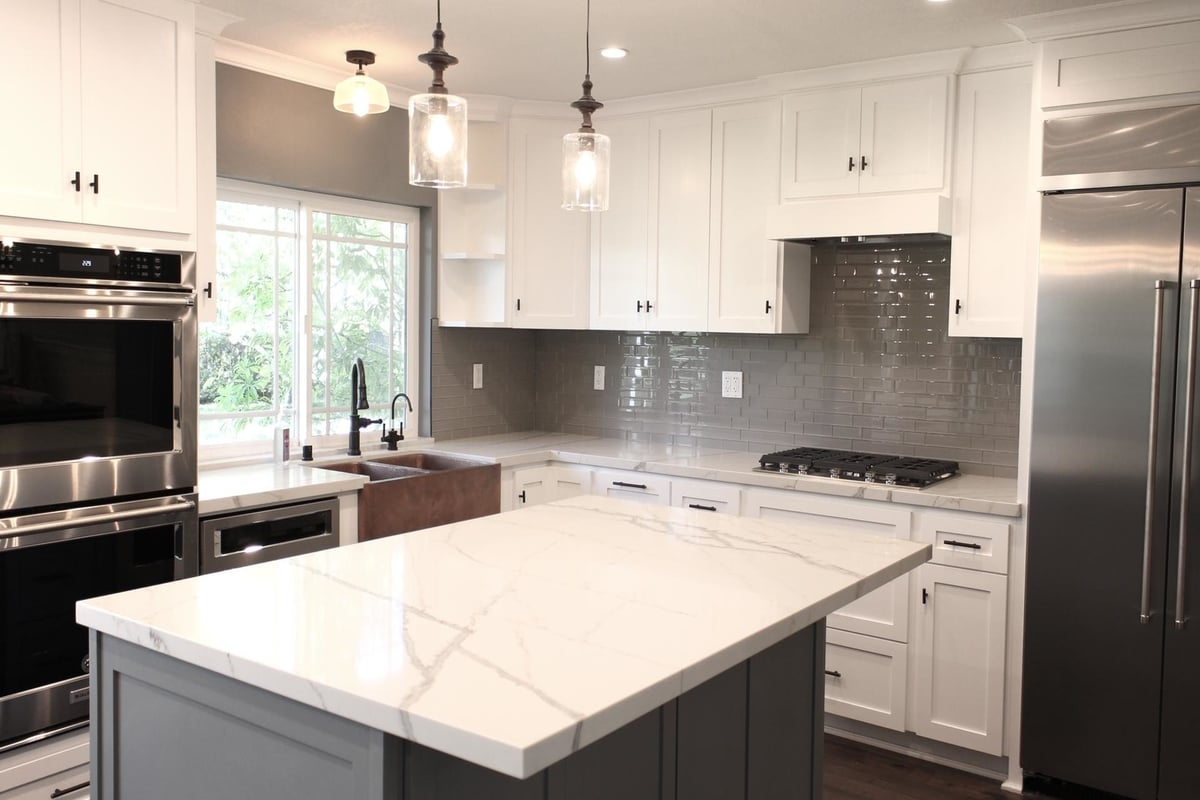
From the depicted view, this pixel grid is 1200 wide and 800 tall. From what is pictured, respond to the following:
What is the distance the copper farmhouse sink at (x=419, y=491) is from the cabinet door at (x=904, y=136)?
2.02 metres

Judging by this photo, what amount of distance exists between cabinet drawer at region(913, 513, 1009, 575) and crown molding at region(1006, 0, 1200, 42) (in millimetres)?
1664

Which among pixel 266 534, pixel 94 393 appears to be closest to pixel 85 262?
pixel 94 393

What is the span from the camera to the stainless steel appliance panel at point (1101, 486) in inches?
119

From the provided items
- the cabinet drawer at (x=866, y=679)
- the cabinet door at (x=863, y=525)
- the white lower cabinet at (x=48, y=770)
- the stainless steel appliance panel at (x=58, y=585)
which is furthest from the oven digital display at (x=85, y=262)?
the cabinet drawer at (x=866, y=679)

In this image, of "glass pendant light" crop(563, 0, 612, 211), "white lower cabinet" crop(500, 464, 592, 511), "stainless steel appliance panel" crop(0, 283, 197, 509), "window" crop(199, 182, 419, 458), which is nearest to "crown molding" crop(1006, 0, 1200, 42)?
"glass pendant light" crop(563, 0, 612, 211)

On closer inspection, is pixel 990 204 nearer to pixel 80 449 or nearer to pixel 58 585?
pixel 80 449

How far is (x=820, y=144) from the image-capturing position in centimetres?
394

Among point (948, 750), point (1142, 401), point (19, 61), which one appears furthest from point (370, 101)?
point (948, 750)

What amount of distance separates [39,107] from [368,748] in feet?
7.47

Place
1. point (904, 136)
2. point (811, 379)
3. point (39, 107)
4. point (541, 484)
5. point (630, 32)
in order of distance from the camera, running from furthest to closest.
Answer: point (541, 484) → point (811, 379) → point (904, 136) → point (630, 32) → point (39, 107)

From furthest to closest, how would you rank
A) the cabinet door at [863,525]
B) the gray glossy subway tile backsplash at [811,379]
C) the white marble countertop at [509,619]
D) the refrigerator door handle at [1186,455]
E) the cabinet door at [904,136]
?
the gray glossy subway tile backsplash at [811,379] → the cabinet door at [904,136] → the cabinet door at [863,525] → the refrigerator door handle at [1186,455] → the white marble countertop at [509,619]

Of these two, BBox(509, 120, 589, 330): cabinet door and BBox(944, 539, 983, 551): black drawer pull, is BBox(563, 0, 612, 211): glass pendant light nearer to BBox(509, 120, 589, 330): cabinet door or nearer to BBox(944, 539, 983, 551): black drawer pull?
BBox(944, 539, 983, 551): black drawer pull

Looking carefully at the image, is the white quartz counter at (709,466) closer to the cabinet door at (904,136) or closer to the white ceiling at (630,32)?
the cabinet door at (904,136)

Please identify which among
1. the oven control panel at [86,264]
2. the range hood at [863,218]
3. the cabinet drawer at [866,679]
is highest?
the range hood at [863,218]
